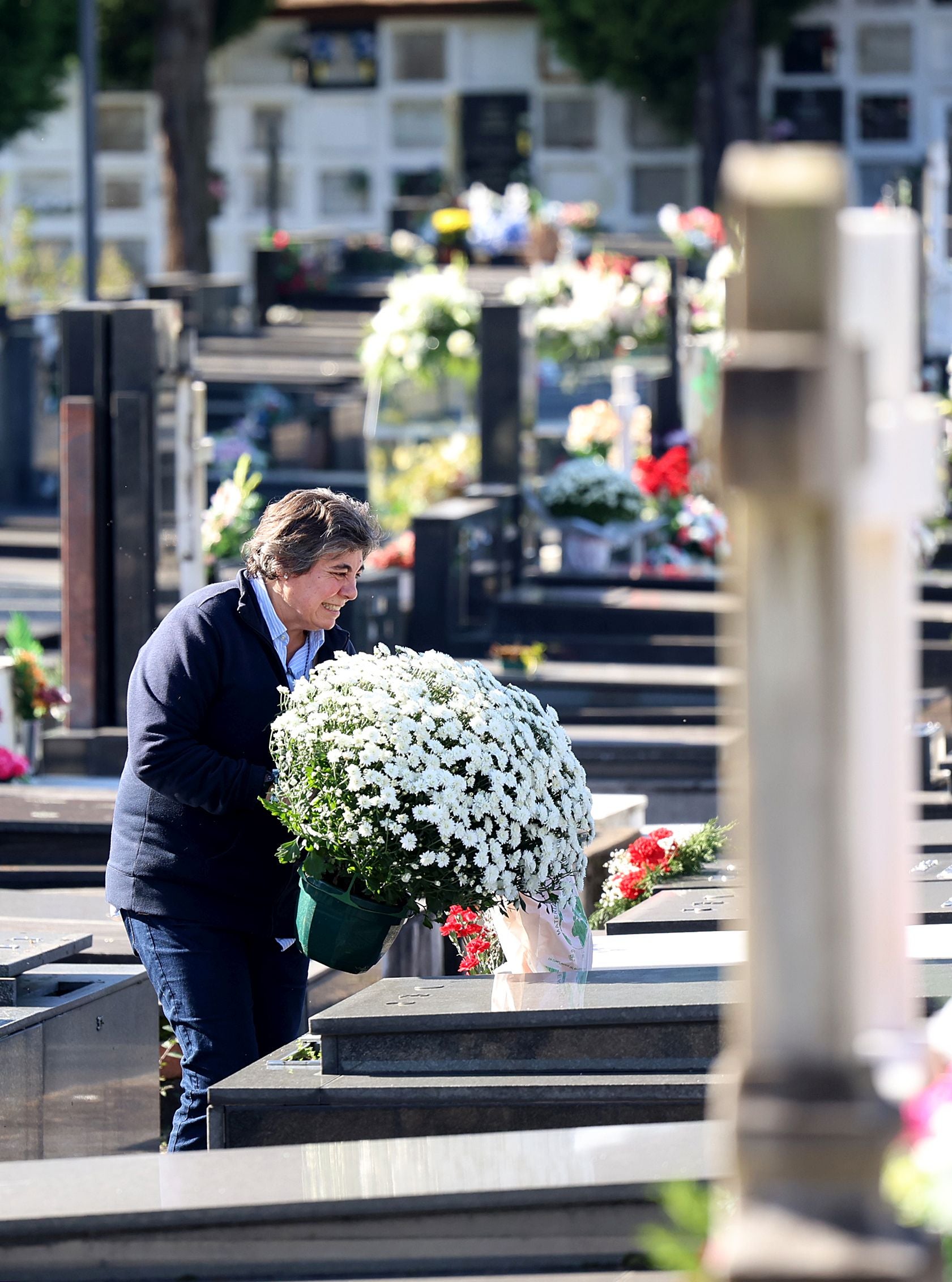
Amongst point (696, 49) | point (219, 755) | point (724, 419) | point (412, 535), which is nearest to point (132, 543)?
point (412, 535)

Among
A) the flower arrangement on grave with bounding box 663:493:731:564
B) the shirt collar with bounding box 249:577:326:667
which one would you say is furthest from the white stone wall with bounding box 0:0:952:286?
the shirt collar with bounding box 249:577:326:667

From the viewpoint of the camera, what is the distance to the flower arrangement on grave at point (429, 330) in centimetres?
1286

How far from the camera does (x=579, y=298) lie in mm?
13781

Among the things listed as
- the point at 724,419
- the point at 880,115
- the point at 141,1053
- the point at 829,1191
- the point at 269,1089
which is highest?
the point at 880,115

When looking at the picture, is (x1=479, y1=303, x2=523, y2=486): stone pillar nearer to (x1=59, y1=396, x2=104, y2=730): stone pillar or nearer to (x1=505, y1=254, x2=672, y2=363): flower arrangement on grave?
(x1=505, y1=254, x2=672, y2=363): flower arrangement on grave

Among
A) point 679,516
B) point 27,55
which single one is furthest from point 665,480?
point 27,55

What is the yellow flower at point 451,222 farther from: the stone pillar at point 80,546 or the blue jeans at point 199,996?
the blue jeans at point 199,996

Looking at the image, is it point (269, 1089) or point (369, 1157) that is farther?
point (269, 1089)

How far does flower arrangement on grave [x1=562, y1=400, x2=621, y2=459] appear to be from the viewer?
39.5 feet

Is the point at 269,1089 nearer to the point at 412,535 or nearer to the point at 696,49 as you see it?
the point at 412,535

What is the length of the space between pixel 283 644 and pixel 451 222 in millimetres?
16098

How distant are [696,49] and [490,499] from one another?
15025mm

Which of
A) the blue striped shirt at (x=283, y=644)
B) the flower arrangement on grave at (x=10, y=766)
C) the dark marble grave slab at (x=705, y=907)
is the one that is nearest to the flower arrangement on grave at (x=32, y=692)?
the flower arrangement on grave at (x=10, y=766)

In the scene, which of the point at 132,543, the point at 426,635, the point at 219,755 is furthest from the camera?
the point at 426,635
